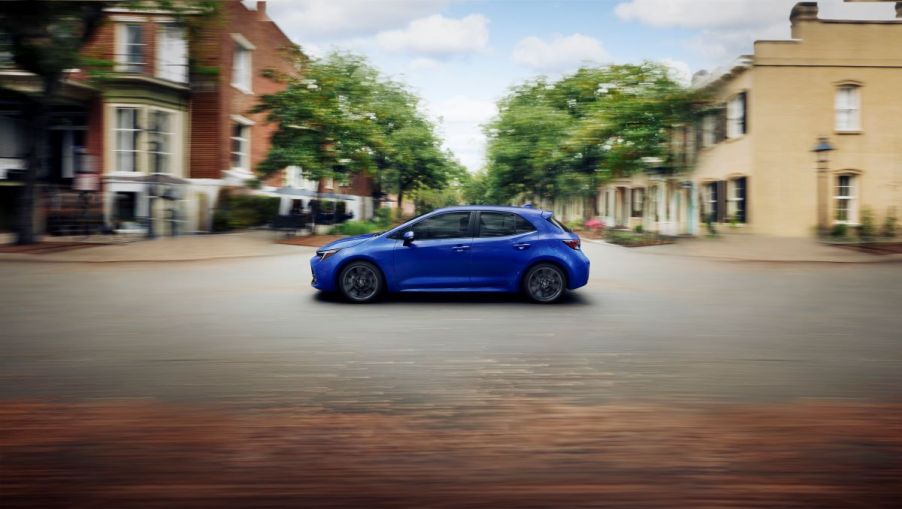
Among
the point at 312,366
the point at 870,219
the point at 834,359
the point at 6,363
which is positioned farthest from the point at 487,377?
the point at 870,219

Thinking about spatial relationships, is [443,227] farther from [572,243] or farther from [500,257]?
[572,243]

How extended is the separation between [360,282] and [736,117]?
22838 millimetres

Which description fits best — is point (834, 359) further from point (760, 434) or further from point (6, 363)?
point (6, 363)

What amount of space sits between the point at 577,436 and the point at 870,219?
25.0 metres

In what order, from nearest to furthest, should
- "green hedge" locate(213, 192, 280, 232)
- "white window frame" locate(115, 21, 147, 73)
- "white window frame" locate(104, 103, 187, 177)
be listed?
"white window frame" locate(104, 103, 187, 177)
"white window frame" locate(115, 21, 147, 73)
"green hedge" locate(213, 192, 280, 232)

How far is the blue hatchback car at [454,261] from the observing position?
1026cm

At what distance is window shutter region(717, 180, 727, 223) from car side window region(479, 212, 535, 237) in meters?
21.0

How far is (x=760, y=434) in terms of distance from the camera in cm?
441

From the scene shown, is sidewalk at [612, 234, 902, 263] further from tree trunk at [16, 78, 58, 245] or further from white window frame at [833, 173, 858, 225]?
tree trunk at [16, 78, 58, 245]

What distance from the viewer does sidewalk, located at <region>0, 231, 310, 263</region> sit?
56.3 feet

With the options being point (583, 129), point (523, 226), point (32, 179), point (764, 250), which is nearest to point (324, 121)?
point (32, 179)

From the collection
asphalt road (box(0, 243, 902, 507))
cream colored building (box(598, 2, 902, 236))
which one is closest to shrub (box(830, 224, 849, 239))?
cream colored building (box(598, 2, 902, 236))

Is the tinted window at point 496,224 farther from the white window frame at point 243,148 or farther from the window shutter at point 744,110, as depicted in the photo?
the white window frame at point 243,148

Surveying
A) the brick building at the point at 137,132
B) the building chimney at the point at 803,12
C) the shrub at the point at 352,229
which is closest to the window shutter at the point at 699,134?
the building chimney at the point at 803,12
